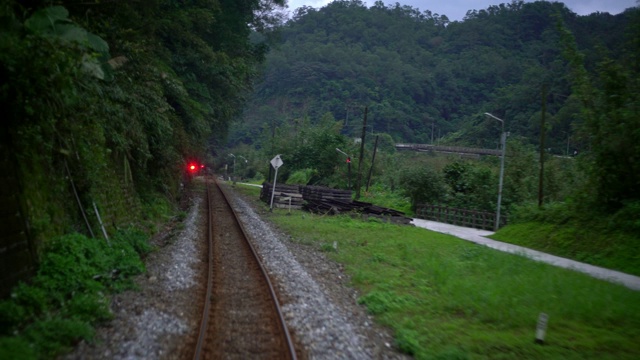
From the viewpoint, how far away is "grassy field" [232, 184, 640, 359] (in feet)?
22.6

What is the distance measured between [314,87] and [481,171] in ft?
254

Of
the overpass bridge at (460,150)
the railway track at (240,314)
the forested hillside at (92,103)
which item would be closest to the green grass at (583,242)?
the railway track at (240,314)

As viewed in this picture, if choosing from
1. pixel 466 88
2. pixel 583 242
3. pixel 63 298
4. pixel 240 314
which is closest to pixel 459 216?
pixel 583 242

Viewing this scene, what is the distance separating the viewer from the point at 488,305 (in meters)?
8.95

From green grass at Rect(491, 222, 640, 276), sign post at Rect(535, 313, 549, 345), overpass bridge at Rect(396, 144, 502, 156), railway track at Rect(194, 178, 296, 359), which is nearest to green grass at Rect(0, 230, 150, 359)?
railway track at Rect(194, 178, 296, 359)

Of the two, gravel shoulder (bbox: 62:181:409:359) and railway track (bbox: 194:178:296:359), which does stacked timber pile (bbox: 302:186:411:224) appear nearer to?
gravel shoulder (bbox: 62:181:409:359)

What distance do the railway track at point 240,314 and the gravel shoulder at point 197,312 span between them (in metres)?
0.22

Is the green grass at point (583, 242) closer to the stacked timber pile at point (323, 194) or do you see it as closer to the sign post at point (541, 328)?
the sign post at point (541, 328)

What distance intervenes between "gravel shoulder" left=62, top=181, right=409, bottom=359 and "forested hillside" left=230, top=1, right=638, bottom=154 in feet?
197

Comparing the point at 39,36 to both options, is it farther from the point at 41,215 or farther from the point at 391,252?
the point at 391,252

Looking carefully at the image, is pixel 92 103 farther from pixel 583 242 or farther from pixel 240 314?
pixel 583 242

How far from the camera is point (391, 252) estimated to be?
15.6 m

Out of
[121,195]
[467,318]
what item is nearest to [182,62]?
[121,195]

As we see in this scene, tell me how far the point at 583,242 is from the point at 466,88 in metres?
84.0
